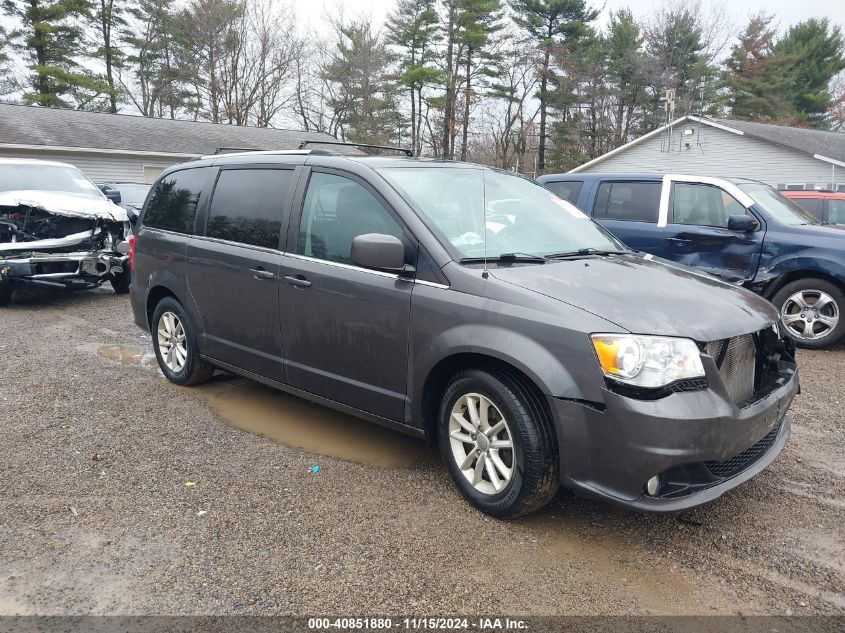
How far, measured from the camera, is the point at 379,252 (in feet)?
11.0

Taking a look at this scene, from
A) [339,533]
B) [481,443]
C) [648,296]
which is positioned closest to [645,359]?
[648,296]

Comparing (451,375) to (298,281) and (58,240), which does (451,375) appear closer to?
(298,281)

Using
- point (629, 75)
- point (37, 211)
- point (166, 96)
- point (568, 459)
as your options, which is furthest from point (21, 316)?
point (629, 75)

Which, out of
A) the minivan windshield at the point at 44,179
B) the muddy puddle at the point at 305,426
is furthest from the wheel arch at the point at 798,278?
the minivan windshield at the point at 44,179

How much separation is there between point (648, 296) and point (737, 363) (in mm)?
528

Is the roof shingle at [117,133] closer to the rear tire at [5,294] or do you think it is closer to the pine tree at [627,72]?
the rear tire at [5,294]

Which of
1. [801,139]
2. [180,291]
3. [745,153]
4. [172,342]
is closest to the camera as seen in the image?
[180,291]

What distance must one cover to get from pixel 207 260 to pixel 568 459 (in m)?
3.08

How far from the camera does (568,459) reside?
2922mm

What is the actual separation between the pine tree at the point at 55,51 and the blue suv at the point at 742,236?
32.9 metres

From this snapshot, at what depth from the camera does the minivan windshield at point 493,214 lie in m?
3.62

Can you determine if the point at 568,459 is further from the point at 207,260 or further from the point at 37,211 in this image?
the point at 37,211

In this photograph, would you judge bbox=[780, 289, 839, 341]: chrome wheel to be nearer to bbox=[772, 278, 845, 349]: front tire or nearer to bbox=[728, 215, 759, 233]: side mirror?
bbox=[772, 278, 845, 349]: front tire

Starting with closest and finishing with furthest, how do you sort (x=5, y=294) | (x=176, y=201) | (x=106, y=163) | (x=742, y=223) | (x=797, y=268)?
(x=176, y=201) → (x=797, y=268) → (x=742, y=223) → (x=5, y=294) → (x=106, y=163)
